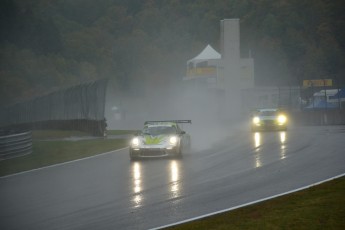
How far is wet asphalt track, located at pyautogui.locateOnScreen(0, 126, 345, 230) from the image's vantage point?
36.3 feet

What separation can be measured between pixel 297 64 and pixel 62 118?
8940cm

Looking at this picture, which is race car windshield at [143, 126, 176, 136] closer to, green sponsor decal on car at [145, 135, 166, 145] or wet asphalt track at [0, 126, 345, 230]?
green sponsor decal on car at [145, 135, 166, 145]

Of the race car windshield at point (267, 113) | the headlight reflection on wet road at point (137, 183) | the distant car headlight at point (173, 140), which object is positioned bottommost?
the headlight reflection on wet road at point (137, 183)

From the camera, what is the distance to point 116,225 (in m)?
10.2

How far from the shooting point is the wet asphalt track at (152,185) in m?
11.1

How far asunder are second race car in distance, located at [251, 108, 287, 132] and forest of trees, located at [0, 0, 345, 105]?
45529 mm

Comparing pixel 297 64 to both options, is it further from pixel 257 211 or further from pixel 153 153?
pixel 257 211

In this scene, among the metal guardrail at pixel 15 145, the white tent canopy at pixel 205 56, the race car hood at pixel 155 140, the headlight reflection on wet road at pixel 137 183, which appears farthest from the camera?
the white tent canopy at pixel 205 56

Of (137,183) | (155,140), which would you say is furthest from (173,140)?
(137,183)

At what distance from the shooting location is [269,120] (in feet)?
118

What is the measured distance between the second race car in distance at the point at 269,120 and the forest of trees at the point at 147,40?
45.5m

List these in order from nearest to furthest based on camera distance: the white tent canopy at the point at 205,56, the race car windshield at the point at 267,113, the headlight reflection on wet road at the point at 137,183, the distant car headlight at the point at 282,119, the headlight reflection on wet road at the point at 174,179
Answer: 1. the headlight reflection on wet road at the point at 137,183
2. the headlight reflection on wet road at the point at 174,179
3. the distant car headlight at the point at 282,119
4. the race car windshield at the point at 267,113
5. the white tent canopy at the point at 205,56

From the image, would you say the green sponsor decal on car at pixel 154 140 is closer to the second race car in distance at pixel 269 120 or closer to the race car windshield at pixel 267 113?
the second race car in distance at pixel 269 120

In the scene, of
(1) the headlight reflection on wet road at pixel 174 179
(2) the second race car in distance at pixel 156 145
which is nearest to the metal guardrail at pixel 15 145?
(2) the second race car in distance at pixel 156 145
